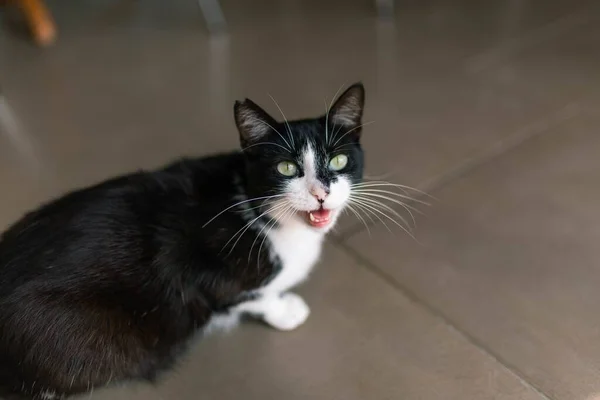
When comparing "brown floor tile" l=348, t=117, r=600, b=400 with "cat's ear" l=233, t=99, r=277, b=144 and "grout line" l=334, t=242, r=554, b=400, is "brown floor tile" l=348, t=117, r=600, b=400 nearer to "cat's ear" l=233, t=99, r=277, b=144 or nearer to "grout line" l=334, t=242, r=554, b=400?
"grout line" l=334, t=242, r=554, b=400

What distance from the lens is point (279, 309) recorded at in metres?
1.40

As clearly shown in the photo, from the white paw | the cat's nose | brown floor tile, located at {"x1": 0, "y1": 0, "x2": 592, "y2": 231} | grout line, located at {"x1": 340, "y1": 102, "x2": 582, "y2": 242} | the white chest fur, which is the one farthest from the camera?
brown floor tile, located at {"x1": 0, "y1": 0, "x2": 592, "y2": 231}

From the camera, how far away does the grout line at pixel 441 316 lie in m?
1.28

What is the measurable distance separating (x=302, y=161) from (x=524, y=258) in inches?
26.0

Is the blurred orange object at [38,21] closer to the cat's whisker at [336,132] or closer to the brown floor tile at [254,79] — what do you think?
the brown floor tile at [254,79]

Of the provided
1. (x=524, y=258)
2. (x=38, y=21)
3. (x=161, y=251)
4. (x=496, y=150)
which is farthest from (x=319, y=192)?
(x=38, y=21)

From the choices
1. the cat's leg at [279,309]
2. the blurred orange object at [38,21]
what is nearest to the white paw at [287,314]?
the cat's leg at [279,309]

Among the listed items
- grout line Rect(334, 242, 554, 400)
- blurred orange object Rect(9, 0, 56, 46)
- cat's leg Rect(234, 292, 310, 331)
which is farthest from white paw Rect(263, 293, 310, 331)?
blurred orange object Rect(9, 0, 56, 46)

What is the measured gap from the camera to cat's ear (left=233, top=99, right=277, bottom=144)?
1183 millimetres

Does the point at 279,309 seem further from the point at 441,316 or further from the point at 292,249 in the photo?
the point at 441,316

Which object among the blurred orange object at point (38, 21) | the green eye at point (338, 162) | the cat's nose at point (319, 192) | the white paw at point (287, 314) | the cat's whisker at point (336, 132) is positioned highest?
the blurred orange object at point (38, 21)

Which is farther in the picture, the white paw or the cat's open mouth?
the white paw

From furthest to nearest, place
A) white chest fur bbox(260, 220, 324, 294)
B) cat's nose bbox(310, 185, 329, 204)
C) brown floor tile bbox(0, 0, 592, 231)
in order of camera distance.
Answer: brown floor tile bbox(0, 0, 592, 231) → white chest fur bbox(260, 220, 324, 294) → cat's nose bbox(310, 185, 329, 204)

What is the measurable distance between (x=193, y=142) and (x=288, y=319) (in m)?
0.77
